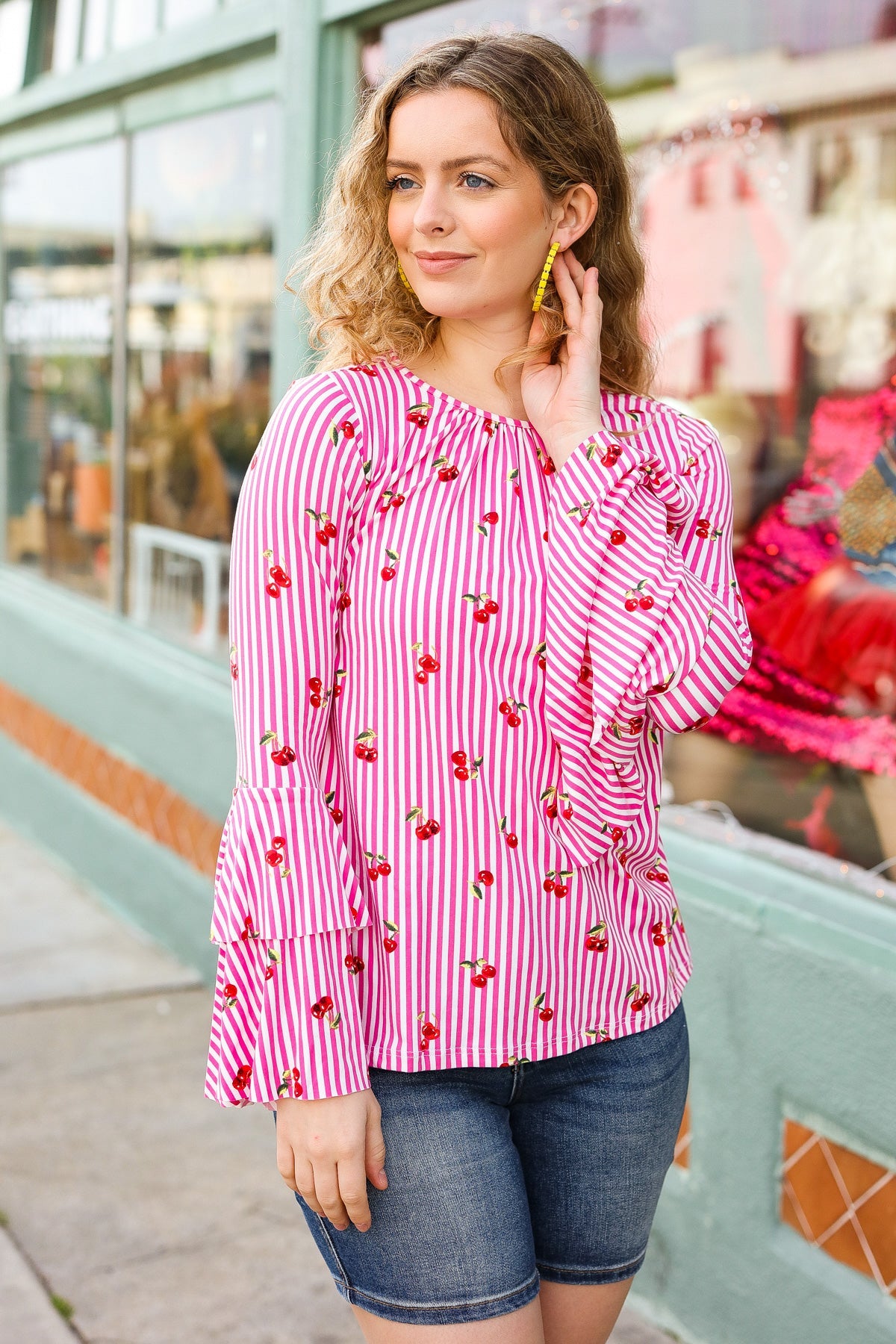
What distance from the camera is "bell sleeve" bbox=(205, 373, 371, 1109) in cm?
153

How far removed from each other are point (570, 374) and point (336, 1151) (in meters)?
0.88

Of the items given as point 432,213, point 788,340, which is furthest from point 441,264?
point 788,340

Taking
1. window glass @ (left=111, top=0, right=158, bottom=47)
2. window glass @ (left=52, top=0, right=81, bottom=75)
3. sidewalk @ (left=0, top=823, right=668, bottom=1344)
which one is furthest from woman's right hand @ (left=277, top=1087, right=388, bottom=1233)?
window glass @ (left=52, top=0, right=81, bottom=75)

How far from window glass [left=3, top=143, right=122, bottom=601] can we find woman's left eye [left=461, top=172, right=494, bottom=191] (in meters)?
4.33

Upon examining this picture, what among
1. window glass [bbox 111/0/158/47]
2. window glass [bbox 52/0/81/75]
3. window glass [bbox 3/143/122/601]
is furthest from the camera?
window glass [bbox 3/143/122/601]

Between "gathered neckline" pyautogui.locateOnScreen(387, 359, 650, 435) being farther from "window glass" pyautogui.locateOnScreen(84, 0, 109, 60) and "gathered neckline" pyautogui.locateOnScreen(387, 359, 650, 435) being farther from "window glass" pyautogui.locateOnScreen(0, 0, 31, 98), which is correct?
"window glass" pyautogui.locateOnScreen(0, 0, 31, 98)

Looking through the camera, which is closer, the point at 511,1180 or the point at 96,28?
the point at 511,1180

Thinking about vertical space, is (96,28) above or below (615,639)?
above

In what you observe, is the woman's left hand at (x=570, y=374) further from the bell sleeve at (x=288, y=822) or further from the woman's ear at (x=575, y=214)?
the bell sleeve at (x=288, y=822)

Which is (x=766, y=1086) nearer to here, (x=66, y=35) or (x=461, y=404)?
(x=461, y=404)

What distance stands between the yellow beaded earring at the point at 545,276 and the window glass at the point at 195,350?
2927mm

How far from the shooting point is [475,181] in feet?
5.52

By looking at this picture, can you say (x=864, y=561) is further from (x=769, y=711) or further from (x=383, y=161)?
(x=383, y=161)

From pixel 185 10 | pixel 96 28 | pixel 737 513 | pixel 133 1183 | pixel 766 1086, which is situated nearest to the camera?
pixel 766 1086
